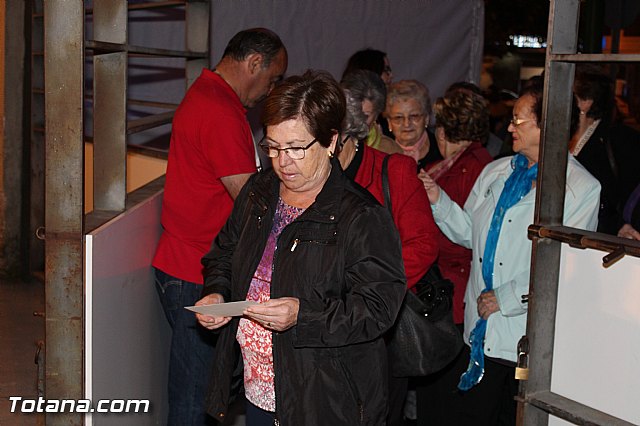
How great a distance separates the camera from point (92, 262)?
3244 millimetres

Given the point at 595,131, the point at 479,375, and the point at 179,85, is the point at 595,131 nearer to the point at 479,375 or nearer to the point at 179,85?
the point at 479,375

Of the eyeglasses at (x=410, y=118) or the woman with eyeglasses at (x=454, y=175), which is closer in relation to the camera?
the woman with eyeglasses at (x=454, y=175)

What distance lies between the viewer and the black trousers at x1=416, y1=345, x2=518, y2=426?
4.28 m

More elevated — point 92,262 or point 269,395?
point 92,262

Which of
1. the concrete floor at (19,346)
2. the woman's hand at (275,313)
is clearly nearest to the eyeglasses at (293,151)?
the woman's hand at (275,313)

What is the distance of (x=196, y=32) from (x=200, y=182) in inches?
75.8

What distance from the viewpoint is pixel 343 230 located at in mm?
3014

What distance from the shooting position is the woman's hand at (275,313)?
2.85 meters

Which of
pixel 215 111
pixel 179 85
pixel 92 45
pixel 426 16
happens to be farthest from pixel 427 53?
pixel 92 45

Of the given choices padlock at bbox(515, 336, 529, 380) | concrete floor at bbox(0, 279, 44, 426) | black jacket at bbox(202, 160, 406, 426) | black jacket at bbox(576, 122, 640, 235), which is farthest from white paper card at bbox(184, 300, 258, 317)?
black jacket at bbox(576, 122, 640, 235)

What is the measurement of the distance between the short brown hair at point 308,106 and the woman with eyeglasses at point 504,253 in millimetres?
1178

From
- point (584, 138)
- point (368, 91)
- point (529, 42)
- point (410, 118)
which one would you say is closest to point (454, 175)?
point (410, 118)

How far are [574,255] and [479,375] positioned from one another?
4.10 feet

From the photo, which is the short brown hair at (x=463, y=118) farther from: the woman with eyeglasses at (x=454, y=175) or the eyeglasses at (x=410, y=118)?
the eyeglasses at (x=410, y=118)
